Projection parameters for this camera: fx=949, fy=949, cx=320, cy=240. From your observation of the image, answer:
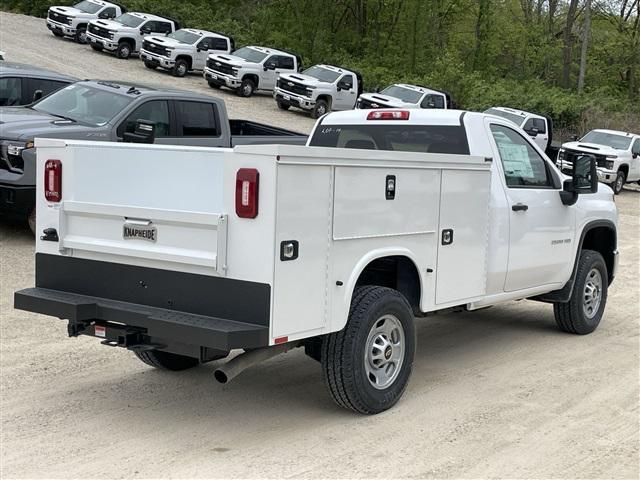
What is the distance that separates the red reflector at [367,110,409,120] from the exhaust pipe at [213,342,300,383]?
2.75 metres

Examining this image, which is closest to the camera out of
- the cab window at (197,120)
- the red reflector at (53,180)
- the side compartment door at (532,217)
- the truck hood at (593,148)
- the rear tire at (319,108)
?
the red reflector at (53,180)

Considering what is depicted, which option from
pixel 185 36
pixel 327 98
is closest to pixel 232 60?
pixel 327 98

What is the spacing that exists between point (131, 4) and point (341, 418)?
43.9m

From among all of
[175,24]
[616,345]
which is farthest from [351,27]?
[616,345]

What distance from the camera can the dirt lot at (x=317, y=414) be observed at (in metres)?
5.37

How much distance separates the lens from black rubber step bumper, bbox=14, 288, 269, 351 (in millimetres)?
5277

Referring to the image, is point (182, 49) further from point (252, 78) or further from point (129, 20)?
point (129, 20)

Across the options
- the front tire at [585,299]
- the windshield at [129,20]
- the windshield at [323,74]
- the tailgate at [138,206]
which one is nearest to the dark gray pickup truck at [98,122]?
the front tire at [585,299]

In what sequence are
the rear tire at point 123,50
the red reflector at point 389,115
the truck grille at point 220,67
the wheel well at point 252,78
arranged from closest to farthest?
the red reflector at point 389,115, the truck grille at point 220,67, the wheel well at point 252,78, the rear tire at point 123,50

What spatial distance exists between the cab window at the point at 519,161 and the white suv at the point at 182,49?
28.7m

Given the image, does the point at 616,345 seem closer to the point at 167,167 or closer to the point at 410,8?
the point at 167,167

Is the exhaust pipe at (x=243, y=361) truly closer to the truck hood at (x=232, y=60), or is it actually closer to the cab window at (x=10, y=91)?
the cab window at (x=10, y=91)

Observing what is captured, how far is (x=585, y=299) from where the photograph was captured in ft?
29.8

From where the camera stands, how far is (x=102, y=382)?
6965 millimetres
